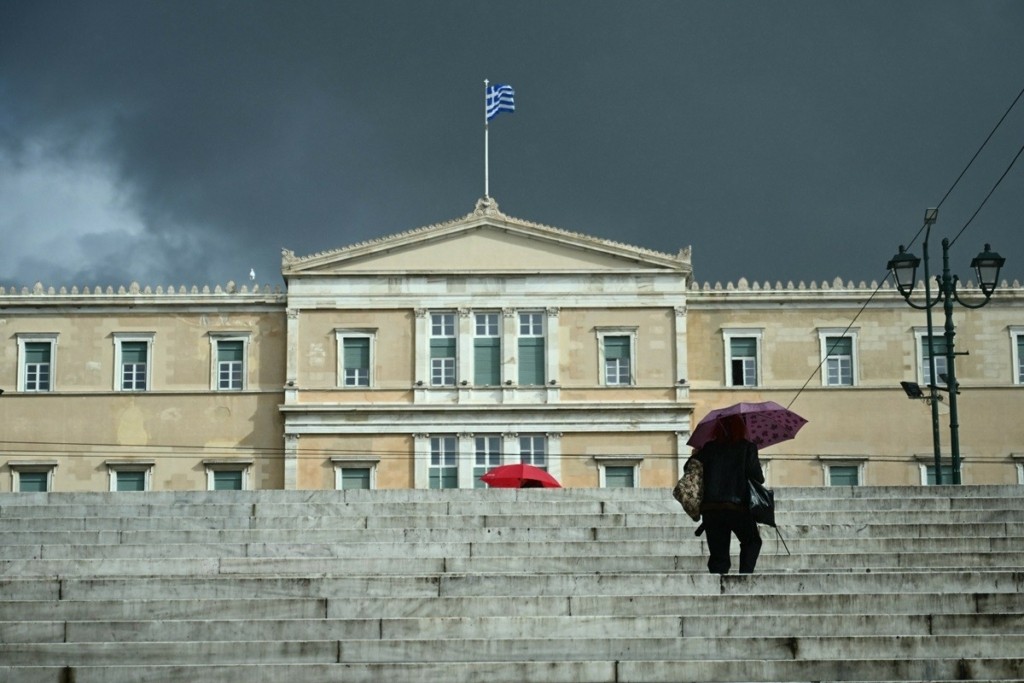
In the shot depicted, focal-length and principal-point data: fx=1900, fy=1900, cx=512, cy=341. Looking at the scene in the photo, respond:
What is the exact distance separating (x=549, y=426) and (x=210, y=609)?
32478 millimetres

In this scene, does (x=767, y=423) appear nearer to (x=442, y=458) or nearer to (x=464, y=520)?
(x=464, y=520)

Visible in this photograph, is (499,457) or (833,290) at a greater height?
(833,290)

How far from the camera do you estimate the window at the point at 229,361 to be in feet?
167

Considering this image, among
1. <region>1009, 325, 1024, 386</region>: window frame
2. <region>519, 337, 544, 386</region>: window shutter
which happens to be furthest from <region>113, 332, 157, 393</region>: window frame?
<region>1009, 325, 1024, 386</region>: window frame

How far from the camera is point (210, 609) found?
17203 millimetres

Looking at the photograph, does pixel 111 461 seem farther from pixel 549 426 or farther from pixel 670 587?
pixel 670 587

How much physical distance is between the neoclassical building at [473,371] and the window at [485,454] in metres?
0.04

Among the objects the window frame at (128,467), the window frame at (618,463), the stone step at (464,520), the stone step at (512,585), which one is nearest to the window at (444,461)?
the window frame at (618,463)

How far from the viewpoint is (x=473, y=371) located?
50031mm

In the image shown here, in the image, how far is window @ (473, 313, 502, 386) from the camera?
5006cm

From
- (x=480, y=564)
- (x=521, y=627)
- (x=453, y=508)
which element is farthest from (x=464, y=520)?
(x=521, y=627)

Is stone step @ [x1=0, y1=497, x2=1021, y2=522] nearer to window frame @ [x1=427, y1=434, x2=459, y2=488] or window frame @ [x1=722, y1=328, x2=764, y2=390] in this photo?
window frame @ [x1=427, y1=434, x2=459, y2=488]

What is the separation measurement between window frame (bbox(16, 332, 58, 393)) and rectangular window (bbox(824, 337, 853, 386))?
20711mm

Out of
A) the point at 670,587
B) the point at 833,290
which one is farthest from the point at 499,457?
the point at 670,587
